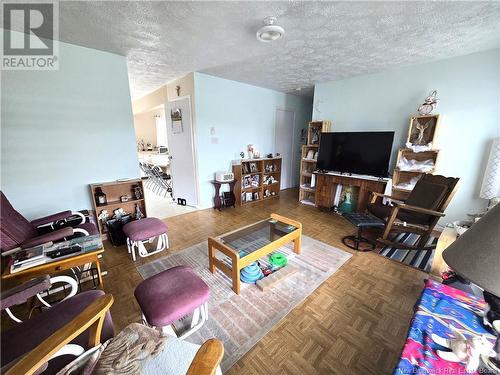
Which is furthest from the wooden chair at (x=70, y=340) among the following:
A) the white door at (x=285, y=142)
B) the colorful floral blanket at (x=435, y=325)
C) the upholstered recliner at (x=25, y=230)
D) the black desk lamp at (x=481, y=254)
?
the white door at (x=285, y=142)

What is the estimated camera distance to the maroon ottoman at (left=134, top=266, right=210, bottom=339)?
3.83ft

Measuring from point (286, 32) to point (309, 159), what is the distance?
8.13ft

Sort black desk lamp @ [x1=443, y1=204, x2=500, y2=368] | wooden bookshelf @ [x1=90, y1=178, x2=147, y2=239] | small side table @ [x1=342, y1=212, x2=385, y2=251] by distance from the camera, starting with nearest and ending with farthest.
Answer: black desk lamp @ [x1=443, y1=204, x2=500, y2=368], small side table @ [x1=342, y1=212, x2=385, y2=251], wooden bookshelf @ [x1=90, y1=178, x2=147, y2=239]

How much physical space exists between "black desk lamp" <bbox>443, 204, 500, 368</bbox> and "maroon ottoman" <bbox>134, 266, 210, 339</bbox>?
126cm

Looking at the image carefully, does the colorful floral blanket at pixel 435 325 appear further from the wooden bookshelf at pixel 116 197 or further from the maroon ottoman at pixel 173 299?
the wooden bookshelf at pixel 116 197

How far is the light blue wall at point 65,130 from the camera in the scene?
218 centimetres

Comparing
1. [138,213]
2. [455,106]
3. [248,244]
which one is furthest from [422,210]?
[138,213]

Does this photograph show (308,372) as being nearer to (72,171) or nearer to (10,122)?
(72,171)

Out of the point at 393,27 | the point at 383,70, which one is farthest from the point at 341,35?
the point at 383,70

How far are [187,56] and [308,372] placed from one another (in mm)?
3477

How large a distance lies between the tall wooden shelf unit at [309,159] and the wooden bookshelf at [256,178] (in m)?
0.68

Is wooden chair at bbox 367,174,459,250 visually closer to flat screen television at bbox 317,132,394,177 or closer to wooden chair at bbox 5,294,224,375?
flat screen television at bbox 317,132,394,177

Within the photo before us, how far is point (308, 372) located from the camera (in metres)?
1.20

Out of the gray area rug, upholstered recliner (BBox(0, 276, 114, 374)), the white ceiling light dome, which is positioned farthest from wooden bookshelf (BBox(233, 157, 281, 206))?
upholstered recliner (BBox(0, 276, 114, 374))
